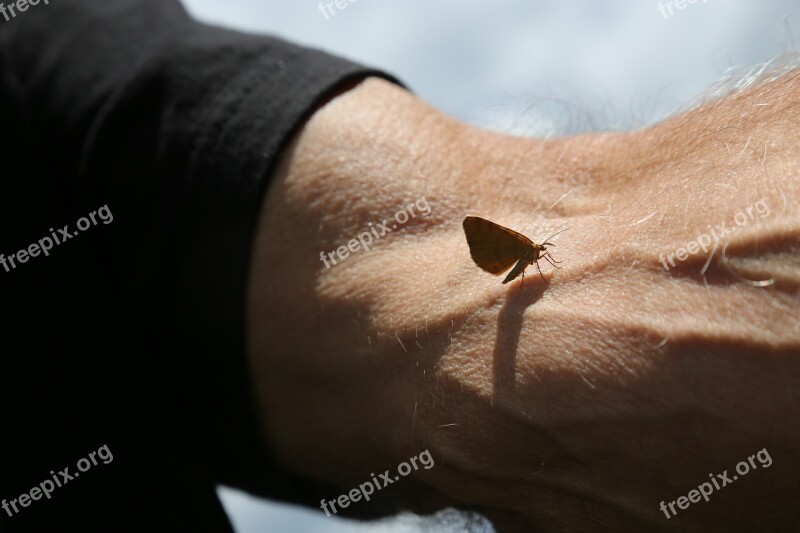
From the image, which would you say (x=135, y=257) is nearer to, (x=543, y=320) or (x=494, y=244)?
(x=494, y=244)

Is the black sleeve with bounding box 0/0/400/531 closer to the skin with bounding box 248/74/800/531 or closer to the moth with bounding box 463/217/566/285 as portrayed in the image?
the skin with bounding box 248/74/800/531

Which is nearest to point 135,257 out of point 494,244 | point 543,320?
point 494,244

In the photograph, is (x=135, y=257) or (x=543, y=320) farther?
(x=135, y=257)

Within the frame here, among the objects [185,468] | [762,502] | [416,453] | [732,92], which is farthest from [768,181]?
[185,468]

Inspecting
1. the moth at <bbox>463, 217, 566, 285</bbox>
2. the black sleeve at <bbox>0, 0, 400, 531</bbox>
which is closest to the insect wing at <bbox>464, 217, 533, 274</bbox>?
the moth at <bbox>463, 217, 566, 285</bbox>

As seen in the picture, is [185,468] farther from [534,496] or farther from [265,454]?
[534,496]

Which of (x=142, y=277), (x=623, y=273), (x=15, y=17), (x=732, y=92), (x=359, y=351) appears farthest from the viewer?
(x=15, y=17)
